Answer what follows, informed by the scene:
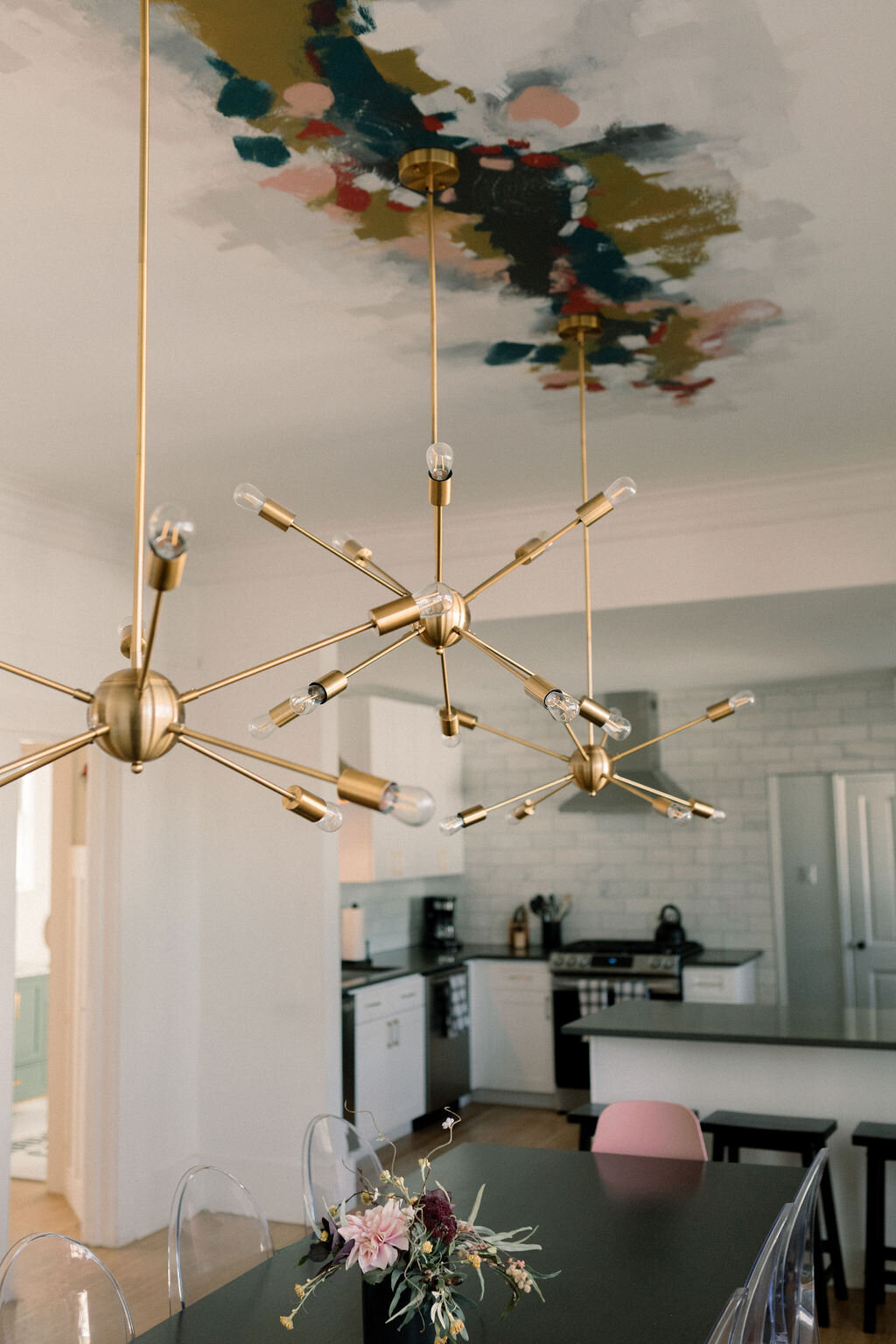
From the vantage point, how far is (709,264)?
9.25ft

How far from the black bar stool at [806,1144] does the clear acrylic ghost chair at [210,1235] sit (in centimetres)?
205

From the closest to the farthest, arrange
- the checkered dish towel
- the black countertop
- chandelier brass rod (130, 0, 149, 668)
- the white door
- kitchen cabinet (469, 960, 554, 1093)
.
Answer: chandelier brass rod (130, 0, 149, 668), the black countertop, the checkered dish towel, kitchen cabinet (469, 960, 554, 1093), the white door

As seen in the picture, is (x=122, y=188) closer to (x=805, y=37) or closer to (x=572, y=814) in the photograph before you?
(x=805, y=37)

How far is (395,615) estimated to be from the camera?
192 cm

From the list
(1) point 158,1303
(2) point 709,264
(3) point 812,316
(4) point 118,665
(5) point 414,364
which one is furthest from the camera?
(4) point 118,665

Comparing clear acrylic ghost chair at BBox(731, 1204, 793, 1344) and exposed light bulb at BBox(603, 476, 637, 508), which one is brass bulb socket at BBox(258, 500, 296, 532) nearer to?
exposed light bulb at BBox(603, 476, 637, 508)

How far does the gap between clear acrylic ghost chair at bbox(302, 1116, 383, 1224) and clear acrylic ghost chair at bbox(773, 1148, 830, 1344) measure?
978 mm

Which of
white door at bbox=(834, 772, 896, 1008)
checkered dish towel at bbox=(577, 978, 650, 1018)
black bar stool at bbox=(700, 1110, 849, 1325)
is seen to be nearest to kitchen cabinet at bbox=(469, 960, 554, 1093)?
checkered dish towel at bbox=(577, 978, 650, 1018)

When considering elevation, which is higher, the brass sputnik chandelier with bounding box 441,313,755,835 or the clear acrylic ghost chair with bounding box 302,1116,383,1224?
the brass sputnik chandelier with bounding box 441,313,755,835

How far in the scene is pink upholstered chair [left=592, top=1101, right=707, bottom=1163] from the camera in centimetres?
349

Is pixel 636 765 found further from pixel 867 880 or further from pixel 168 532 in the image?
pixel 168 532

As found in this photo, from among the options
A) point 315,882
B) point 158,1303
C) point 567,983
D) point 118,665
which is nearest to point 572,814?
point 567,983

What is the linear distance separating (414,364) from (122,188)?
1.07 metres

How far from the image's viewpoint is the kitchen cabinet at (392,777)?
6.80m
